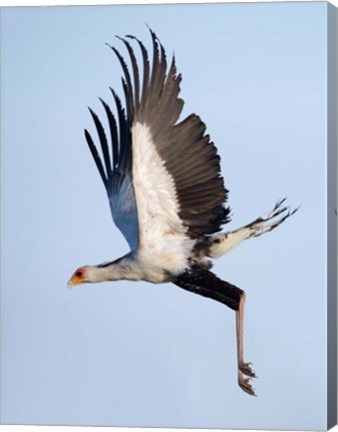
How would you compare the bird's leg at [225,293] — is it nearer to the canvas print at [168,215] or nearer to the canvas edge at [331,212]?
the canvas print at [168,215]

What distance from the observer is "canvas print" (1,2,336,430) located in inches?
405

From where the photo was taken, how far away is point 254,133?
10328 mm

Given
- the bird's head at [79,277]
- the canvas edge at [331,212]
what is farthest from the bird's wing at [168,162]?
the canvas edge at [331,212]

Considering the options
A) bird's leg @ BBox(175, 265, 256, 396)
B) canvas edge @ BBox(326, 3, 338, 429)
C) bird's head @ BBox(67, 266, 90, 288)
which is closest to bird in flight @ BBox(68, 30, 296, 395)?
bird's leg @ BBox(175, 265, 256, 396)

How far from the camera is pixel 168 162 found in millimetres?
10406

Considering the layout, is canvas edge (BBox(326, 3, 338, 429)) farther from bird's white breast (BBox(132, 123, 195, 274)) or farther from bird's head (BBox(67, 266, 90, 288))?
bird's head (BBox(67, 266, 90, 288))

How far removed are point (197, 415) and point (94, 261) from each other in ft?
3.11

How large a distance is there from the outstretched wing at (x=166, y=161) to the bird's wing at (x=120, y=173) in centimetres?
2

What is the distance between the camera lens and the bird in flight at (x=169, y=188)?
10375 millimetres

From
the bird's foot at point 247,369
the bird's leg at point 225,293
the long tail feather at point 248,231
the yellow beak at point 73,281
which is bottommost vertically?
the bird's foot at point 247,369

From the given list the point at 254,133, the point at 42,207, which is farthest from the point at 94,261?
the point at 254,133

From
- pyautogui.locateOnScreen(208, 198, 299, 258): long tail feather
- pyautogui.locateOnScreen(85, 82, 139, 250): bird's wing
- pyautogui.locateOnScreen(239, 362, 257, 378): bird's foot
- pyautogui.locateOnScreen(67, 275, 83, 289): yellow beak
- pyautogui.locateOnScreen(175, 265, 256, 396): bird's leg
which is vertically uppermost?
pyautogui.locateOnScreen(85, 82, 139, 250): bird's wing

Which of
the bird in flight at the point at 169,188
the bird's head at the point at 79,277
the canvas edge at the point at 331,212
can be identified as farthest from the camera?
the bird's head at the point at 79,277

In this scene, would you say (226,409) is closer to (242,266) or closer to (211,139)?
(242,266)
